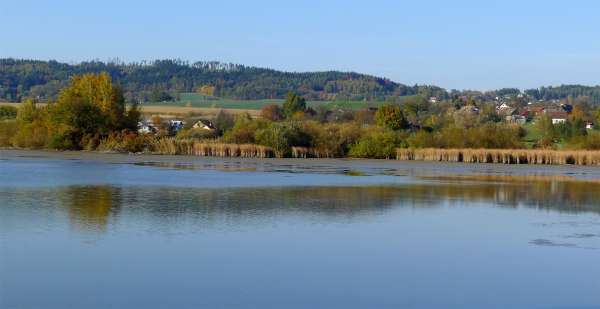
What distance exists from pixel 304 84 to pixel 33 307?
14814 centimetres

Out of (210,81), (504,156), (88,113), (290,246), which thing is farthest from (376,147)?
(210,81)

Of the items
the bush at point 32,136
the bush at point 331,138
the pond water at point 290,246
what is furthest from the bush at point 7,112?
the pond water at point 290,246

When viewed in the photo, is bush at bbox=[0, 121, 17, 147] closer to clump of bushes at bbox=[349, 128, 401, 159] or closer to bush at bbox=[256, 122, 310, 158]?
bush at bbox=[256, 122, 310, 158]

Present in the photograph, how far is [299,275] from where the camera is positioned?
1116 centimetres

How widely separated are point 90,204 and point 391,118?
5132 cm

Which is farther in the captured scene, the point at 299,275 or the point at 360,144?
the point at 360,144

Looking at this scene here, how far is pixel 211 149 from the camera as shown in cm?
4525

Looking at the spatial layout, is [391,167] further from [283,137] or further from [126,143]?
[126,143]

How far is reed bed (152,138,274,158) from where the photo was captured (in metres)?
44.4

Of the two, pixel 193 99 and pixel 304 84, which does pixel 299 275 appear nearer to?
pixel 193 99

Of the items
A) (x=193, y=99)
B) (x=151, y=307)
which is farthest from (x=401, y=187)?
(x=193, y=99)

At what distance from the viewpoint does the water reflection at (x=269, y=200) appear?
1691cm

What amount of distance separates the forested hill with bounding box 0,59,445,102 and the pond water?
104741mm

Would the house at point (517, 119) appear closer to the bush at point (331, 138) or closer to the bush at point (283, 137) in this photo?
the bush at point (331, 138)
